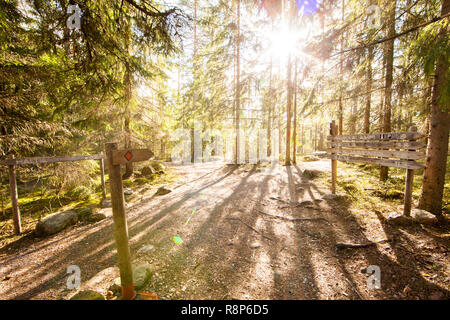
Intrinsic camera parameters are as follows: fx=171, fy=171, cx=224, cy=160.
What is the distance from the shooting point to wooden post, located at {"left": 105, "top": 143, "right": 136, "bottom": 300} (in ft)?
8.20

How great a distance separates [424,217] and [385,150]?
75.6 inches

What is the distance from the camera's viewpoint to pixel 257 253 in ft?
12.3

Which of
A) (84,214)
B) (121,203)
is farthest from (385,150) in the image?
(84,214)

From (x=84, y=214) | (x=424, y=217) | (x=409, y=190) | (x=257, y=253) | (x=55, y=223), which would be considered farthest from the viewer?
(x=84, y=214)

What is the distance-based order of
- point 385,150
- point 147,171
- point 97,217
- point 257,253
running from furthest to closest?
point 147,171
point 97,217
point 385,150
point 257,253

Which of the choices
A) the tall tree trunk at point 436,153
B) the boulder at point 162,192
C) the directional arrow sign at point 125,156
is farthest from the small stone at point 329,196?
the boulder at point 162,192

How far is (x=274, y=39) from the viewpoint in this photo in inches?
373

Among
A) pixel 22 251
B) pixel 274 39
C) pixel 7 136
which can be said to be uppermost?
pixel 274 39

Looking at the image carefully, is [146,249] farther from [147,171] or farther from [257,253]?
[147,171]

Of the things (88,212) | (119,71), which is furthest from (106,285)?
(119,71)

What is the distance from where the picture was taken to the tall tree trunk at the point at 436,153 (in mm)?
4328

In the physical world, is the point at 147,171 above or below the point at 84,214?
above
